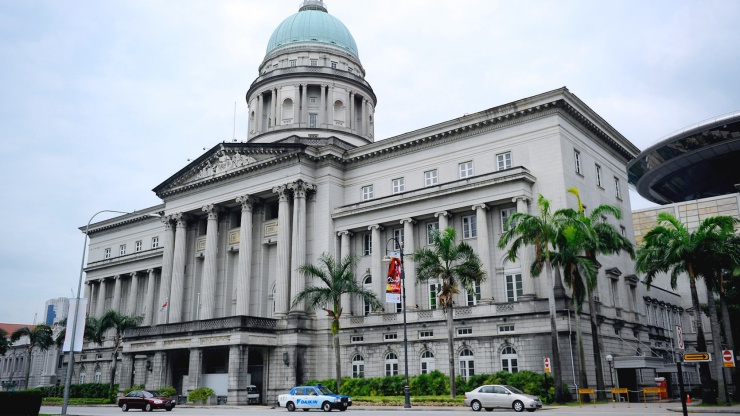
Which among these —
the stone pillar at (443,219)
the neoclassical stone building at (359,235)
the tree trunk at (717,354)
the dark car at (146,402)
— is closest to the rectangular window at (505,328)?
the neoclassical stone building at (359,235)

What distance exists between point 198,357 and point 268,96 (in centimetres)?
3353

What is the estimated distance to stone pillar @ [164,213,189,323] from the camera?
201 ft

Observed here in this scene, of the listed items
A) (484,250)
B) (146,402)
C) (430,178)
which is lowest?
(146,402)

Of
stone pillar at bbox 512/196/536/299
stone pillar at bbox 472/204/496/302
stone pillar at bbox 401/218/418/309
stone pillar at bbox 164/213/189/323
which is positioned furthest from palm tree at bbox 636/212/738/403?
stone pillar at bbox 164/213/189/323

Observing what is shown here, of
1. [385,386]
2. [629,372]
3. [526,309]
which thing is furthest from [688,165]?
[385,386]

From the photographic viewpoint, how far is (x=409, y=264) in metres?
50.3

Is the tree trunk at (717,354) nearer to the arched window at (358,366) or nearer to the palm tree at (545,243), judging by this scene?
the palm tree at (545,243)

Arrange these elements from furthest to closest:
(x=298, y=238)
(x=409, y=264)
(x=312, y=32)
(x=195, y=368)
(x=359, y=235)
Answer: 1. (x=312, y=32)
2. (x=359, y=235)
3. (x=298, y=238)
4. (x=195, y=368)
5. (x=409, y=264)

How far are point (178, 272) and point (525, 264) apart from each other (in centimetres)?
3486

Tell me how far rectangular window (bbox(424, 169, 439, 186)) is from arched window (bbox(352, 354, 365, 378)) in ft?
49.3

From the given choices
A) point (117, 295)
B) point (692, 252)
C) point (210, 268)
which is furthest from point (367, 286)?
point (117, 295)

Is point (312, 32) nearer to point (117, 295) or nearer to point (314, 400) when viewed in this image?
point (117, 295)

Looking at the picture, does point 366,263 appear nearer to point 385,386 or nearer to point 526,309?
point 385,386

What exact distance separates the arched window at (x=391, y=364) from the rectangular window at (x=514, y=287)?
32.1 ft
